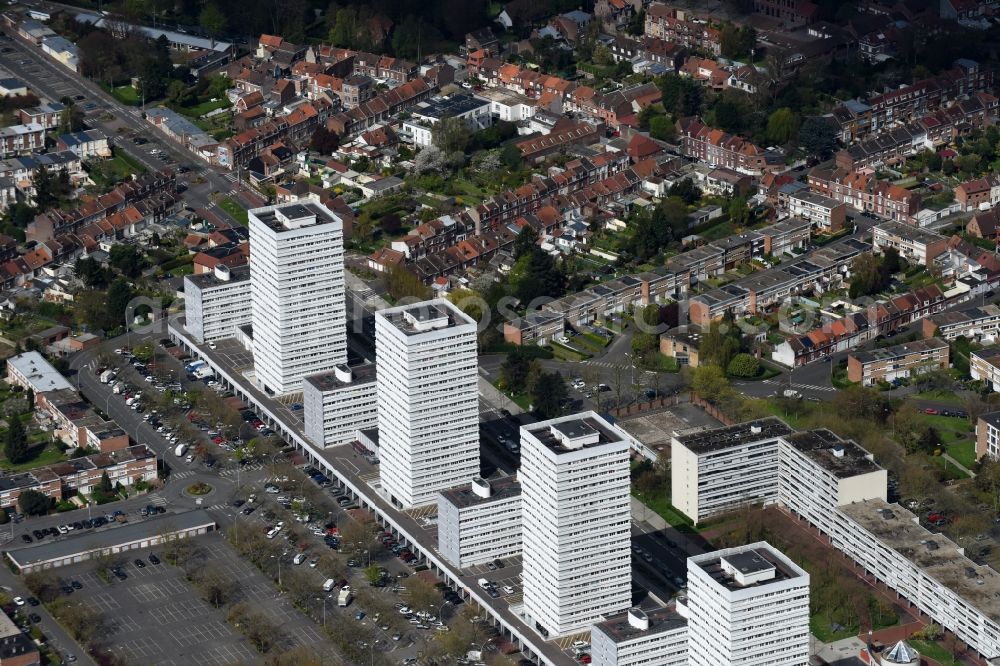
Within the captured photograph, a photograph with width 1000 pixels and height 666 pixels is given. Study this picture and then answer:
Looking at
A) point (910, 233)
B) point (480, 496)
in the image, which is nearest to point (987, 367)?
point (910, 233)

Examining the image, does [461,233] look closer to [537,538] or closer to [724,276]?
[724,276]

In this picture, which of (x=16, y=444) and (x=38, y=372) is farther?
(x=38, y=372)

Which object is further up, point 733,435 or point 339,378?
point 339,378

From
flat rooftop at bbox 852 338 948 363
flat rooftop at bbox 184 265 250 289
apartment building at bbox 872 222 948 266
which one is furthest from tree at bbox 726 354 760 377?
flat rooftop at bbox 184 265 250 289

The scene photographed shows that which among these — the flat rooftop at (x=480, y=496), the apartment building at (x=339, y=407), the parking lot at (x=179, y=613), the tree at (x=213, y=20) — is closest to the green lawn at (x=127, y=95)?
the tree at (x=213, y=20)

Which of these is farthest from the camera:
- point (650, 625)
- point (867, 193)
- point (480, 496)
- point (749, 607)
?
point (867, 193)

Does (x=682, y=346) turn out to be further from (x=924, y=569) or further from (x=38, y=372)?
(x=38, y=372)

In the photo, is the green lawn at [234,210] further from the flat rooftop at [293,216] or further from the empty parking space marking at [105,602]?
the empty parking space marking at [105,602]

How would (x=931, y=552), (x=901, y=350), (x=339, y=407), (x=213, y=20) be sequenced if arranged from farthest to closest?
(x=213, y=20), (x=901, y=350), (x=339, y=407), (x=931, y=552)
